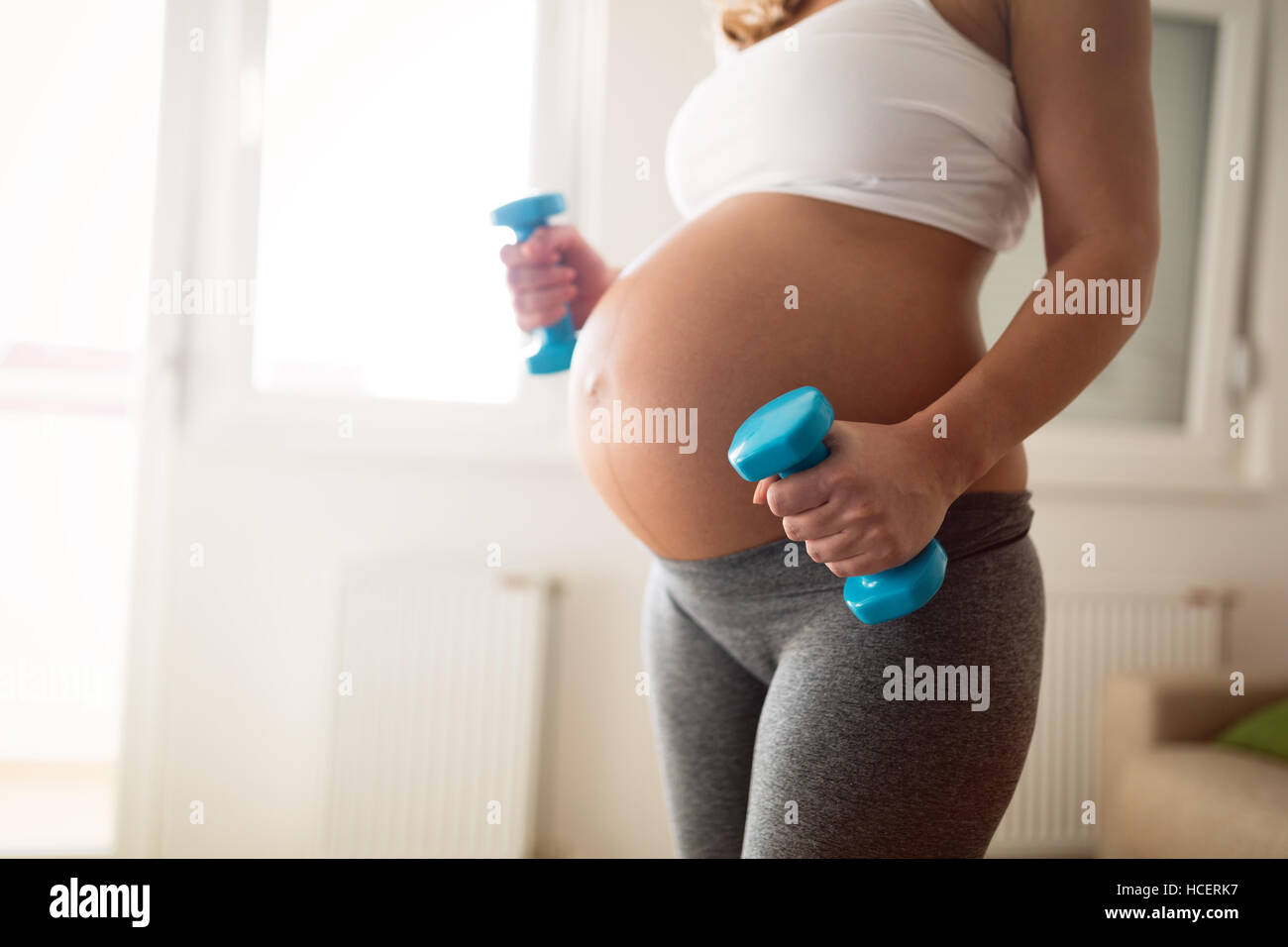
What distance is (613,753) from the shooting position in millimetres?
1695

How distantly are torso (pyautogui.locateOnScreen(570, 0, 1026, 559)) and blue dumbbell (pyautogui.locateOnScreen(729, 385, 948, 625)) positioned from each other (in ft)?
0.39

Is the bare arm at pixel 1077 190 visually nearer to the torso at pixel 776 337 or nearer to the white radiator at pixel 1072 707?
the torso at pixel 776 337

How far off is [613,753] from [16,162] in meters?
1.63

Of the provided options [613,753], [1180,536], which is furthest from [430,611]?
[1180,536]

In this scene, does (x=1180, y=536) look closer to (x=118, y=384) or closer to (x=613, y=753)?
(x=613, y=753)

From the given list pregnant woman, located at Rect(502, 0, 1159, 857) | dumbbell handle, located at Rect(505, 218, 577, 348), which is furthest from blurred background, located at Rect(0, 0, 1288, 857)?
pregnant woman, located at Rect(502, 0, 1159, 857)

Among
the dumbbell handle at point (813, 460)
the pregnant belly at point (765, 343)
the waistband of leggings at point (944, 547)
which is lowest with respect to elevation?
the waistband of leggings at point (944, 547)

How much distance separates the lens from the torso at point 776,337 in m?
0.51

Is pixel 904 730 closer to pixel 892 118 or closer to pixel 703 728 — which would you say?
pixel 703 728

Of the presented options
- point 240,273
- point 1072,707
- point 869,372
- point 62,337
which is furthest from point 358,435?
point 1072,707

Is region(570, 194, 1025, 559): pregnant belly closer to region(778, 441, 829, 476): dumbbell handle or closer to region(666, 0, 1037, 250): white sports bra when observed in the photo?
region(666, 0, 1037, 250): white sports bra

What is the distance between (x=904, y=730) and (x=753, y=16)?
53cm

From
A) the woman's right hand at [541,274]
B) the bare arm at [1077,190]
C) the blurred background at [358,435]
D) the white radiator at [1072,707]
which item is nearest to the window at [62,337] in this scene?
the blurred background at [358,435]

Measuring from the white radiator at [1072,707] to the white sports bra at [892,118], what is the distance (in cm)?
155
